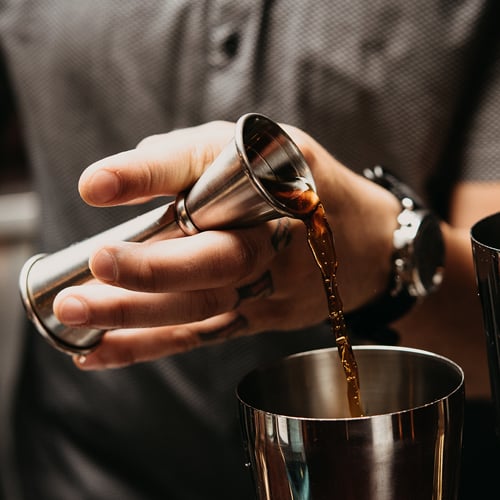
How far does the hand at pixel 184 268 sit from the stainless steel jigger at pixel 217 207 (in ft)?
0.06

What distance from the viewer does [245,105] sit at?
1243 mm

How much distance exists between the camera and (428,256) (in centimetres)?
89

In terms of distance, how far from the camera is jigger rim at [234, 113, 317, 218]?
565mm

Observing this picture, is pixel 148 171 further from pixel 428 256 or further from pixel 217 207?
pixel 428 256

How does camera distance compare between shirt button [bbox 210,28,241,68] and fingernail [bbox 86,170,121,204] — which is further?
shirt button [bbox 210,28,241,68]

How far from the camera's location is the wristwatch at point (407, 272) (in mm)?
883

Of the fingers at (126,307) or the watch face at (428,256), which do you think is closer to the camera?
the fingers at (126,307)

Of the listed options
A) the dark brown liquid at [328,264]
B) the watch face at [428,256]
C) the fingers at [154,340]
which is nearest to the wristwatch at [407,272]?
the watch face at [428,256]

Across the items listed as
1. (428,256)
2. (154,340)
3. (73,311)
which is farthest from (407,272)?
(73,311)

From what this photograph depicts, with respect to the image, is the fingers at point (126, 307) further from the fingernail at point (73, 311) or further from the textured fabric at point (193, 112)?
the textured fabric at point (193, 112)

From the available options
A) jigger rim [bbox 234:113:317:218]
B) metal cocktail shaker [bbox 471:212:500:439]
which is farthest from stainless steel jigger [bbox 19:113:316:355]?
metal cocktail shaker [bbox 471:212:500:439]

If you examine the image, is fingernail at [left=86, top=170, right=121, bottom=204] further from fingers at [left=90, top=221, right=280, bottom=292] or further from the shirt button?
the shirt button

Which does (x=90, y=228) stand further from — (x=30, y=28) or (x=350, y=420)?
(x=350, y=420)

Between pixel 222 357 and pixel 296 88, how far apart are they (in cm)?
41
